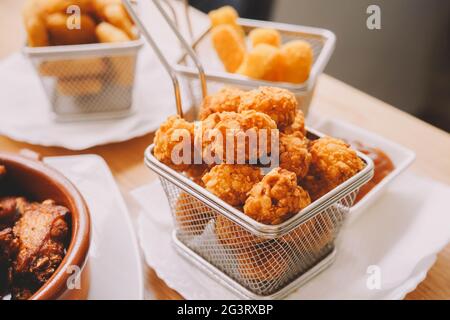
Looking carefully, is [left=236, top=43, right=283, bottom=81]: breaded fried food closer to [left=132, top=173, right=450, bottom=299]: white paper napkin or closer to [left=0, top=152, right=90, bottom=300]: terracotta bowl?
[left=132, top=173, right=450, bottom=299]: white paper napkin

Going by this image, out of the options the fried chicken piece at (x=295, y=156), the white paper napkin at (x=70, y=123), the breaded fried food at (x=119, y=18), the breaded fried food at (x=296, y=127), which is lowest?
the white paper napkin at (x=70, y=123)


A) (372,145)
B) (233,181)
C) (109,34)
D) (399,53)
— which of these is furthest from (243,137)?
(399,53)

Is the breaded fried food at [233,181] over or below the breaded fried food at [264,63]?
below

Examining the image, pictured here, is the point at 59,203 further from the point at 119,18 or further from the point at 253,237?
the point at 119,18

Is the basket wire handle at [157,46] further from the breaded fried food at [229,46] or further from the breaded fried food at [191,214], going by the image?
the breaded fried food at [229,46]

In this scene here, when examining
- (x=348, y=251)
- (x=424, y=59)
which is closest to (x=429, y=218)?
(x=348, y=251)

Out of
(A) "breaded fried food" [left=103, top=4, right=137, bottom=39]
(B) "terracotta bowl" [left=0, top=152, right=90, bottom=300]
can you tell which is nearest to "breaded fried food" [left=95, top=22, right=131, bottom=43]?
(A) "breaded fried food" [left=103, top=4, right=137, bottom=39]

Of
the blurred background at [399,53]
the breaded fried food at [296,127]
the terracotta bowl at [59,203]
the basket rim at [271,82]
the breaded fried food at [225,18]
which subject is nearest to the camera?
the terracotta bowl at [59,203]

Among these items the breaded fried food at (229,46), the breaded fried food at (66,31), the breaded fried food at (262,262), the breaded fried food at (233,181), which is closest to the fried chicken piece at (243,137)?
the breaded fried food at (233,181)
